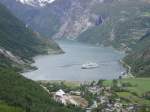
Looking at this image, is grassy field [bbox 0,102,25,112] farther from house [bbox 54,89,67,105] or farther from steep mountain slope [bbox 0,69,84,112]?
house [bbox 54,89,67,105]

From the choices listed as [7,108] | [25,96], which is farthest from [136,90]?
[7,108]

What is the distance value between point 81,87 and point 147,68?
176 ft

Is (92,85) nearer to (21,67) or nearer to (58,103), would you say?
(58,103)

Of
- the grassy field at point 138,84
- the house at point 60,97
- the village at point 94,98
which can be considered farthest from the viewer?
the grassy field at point 138,84

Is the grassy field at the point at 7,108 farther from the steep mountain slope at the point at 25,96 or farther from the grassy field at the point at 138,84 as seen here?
the grassy field at the point at 138,84

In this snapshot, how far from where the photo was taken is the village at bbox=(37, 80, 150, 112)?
355ft

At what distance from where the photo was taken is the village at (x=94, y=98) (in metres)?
108

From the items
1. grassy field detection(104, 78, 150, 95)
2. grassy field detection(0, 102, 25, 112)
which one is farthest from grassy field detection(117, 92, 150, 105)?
grassy field detection(0, 102, 25, 112)

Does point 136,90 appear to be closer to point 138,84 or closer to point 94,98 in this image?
point 138,84

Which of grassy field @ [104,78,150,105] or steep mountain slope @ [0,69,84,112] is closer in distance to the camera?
steep mountain slope @ [0,69,84,112]

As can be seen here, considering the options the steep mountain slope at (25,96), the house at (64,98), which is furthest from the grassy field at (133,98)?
the steep mountain slope at (25,96)

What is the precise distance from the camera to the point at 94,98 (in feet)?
392

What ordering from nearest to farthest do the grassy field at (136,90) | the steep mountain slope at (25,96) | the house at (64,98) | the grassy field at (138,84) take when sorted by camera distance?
1. the steep mountain slope at (25,96)
2. the house at (64,98)
3. the grassy field at (136,90)
4. the grassy field at (138,84)

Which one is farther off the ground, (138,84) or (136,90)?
(138,84)
